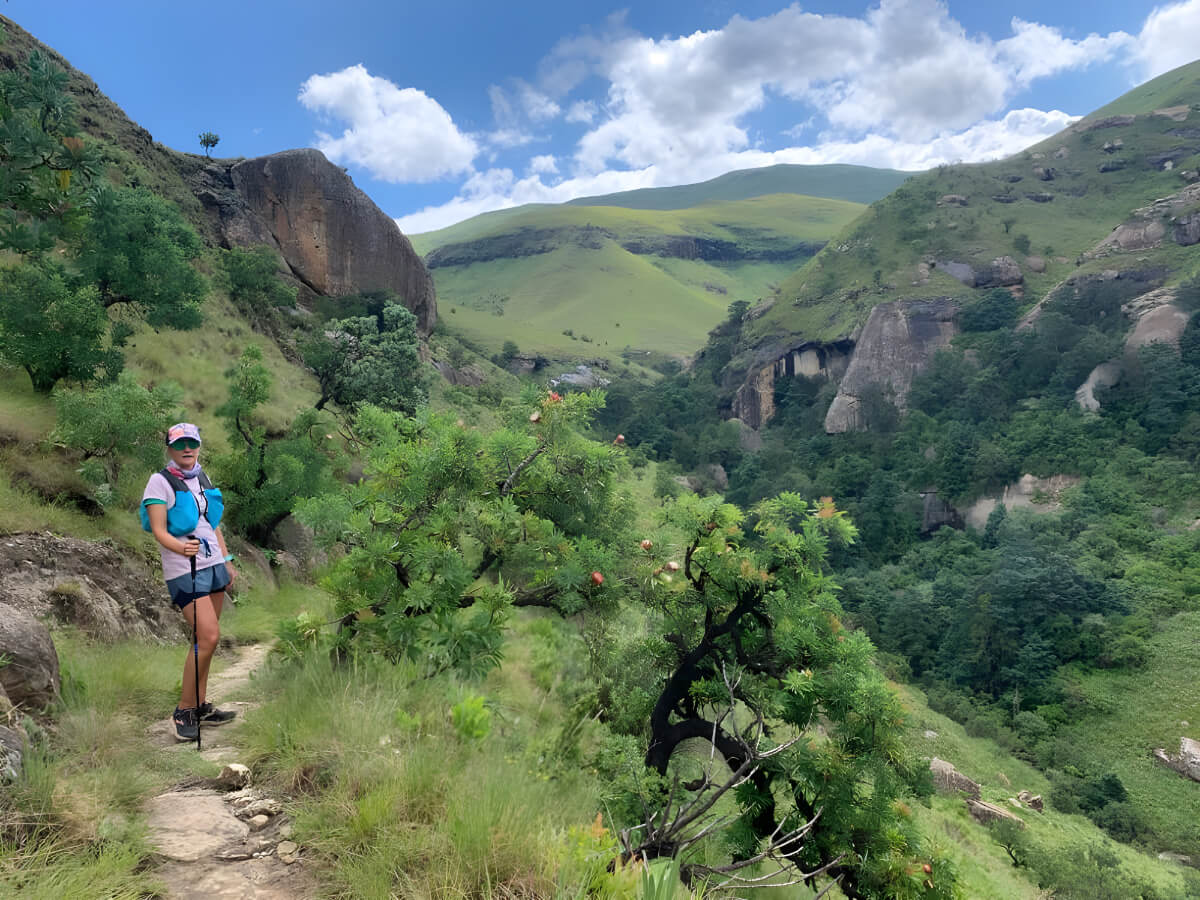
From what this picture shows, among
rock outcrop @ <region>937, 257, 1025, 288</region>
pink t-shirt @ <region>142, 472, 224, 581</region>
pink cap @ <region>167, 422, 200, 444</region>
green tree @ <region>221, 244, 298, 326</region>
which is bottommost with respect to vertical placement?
pink t-shirt @ <region>142, 472, 224, 581</region>

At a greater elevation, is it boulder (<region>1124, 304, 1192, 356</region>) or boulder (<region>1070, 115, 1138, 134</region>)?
boulder (<region>1070, 115, 1138, 134</region>)

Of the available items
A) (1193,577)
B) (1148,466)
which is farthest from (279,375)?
(1148,466)

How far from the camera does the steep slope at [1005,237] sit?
62.9 metres

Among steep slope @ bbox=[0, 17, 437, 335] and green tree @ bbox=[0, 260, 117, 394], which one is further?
steep slope @ bbox=[0, 17, 437, 335]

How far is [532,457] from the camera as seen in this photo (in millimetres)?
5895

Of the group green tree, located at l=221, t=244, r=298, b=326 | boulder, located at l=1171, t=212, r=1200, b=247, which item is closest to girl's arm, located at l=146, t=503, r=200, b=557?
green tree, located at l=221, t=244, r=298, b=326

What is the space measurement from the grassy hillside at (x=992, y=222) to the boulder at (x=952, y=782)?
2213 inches

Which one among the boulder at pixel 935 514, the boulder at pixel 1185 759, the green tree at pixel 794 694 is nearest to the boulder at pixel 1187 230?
the boulder at pixel 935 514

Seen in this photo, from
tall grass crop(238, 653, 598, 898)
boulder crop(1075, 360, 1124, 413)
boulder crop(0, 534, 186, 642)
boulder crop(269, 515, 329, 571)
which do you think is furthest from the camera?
boulder crop(1075, 360, 1124, 413)

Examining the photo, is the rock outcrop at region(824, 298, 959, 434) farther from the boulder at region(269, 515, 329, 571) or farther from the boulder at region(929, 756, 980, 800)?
the boulder at region(269, 515, 329, 571)

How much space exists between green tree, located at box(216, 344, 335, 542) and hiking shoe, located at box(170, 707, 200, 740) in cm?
794

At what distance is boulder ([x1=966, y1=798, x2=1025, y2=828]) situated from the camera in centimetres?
2094

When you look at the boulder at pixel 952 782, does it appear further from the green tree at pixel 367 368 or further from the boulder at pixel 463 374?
the boulder at pixel 463 374

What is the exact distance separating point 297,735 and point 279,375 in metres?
20.7
